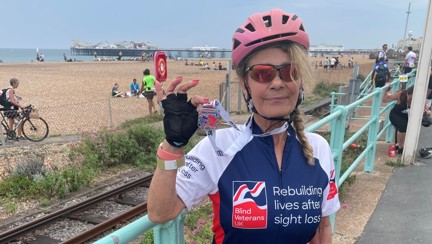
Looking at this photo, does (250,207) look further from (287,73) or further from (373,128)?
(373,128)

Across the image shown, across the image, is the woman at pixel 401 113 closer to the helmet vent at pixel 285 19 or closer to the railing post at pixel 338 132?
the railing post at pixel 338 132

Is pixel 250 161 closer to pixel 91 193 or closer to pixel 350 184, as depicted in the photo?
pixel 350 184

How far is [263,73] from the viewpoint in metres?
1.70

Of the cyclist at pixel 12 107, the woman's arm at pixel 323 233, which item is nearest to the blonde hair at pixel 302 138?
the woman's arm at pixel 323 233

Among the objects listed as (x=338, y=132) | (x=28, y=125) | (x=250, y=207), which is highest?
(x=250, y=207)

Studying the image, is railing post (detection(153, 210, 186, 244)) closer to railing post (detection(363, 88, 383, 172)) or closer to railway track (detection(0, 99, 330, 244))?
railway track (detection(0, 99, 330, 244))

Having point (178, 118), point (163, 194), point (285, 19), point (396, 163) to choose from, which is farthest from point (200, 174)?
point (396, 163)

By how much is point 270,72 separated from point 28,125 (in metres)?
12.4

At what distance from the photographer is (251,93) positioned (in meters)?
1.78

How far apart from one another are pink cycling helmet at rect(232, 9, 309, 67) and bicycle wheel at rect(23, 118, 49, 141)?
457 inches

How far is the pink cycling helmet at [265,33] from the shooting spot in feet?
5.62

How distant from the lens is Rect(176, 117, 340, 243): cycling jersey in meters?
1.67

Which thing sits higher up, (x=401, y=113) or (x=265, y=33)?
(x=265, y=33)

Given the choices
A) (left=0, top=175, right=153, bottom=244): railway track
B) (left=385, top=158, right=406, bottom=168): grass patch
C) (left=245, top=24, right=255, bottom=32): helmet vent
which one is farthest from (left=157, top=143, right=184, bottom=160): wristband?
(left=385, top=158, right=406, bottom=168): grass patch
